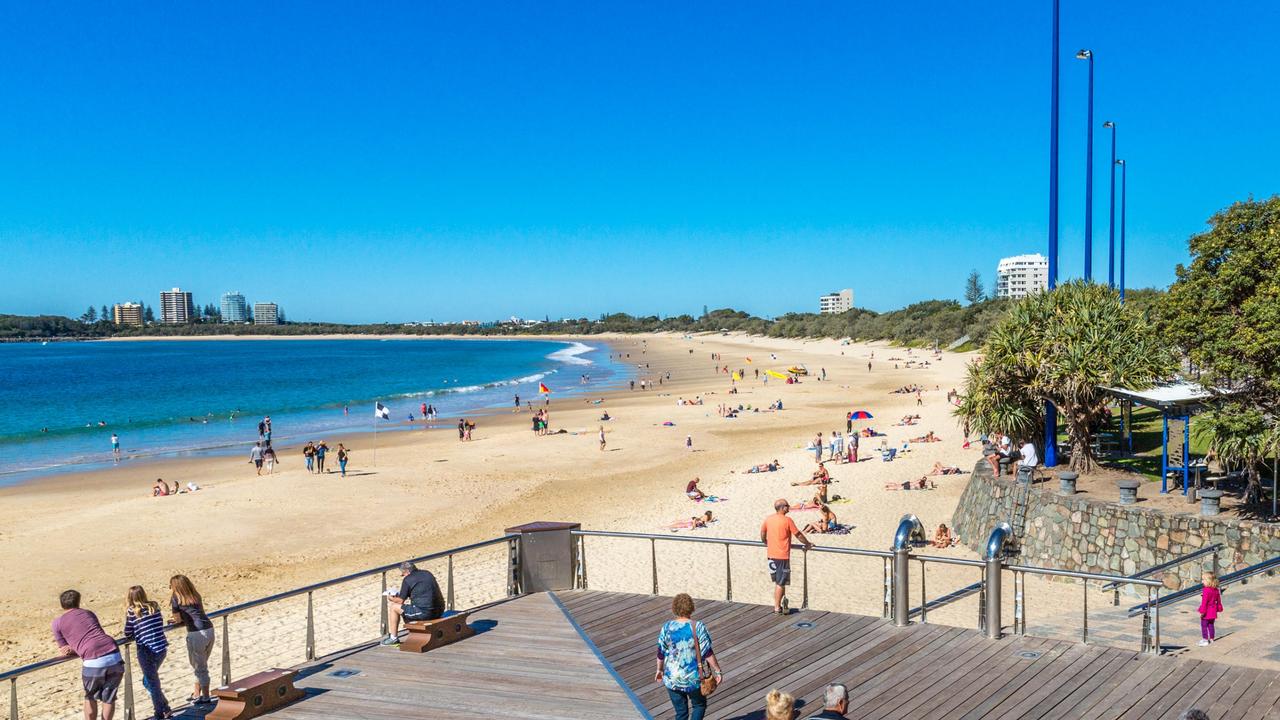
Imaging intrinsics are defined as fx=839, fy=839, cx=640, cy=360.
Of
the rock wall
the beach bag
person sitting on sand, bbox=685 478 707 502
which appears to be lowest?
person sitting on sand, bbox=685 478 707 502

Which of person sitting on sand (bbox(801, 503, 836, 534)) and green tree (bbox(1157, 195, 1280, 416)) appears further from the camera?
person sitting on sand (bbox(801, 503, 836, 534))

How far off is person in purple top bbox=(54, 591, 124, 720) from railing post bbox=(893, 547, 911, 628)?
719cm

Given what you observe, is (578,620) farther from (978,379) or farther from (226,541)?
(226,541)

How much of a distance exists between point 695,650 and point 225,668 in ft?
15.0

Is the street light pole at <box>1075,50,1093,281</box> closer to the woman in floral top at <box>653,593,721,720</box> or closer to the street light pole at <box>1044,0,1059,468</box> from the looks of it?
the street light pole at <box>1044,0,1059,468</box>

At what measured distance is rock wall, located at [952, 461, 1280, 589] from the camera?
12.5 m

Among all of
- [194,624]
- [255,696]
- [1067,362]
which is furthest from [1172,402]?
[194,624]

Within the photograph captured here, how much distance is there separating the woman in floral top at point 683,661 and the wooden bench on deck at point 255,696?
3.34 meters

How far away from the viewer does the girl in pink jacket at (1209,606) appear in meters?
8.71

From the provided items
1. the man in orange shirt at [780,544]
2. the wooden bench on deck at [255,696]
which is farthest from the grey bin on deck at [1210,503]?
the wooden bench on deck at [255,696]

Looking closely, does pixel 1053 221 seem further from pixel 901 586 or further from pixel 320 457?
pixel 320 457

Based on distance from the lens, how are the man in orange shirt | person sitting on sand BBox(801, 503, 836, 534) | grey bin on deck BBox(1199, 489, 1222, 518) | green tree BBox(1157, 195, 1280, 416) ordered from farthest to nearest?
person sitting on sand BBox(801, 503, 836, 534)
grey bin on deck BBox(1199, 489, 1222, 518)
green tree BBox(1157, 195, 1280, 416)
the man in orange shirt

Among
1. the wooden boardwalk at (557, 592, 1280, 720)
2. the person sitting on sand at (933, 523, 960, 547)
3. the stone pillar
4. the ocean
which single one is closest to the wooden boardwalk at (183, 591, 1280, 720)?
the wooden boardwalk at (557, 592, 1280, 720)

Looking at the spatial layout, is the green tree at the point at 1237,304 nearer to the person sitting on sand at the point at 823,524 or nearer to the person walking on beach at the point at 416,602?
the person sitting on sand at the point at 823,524
